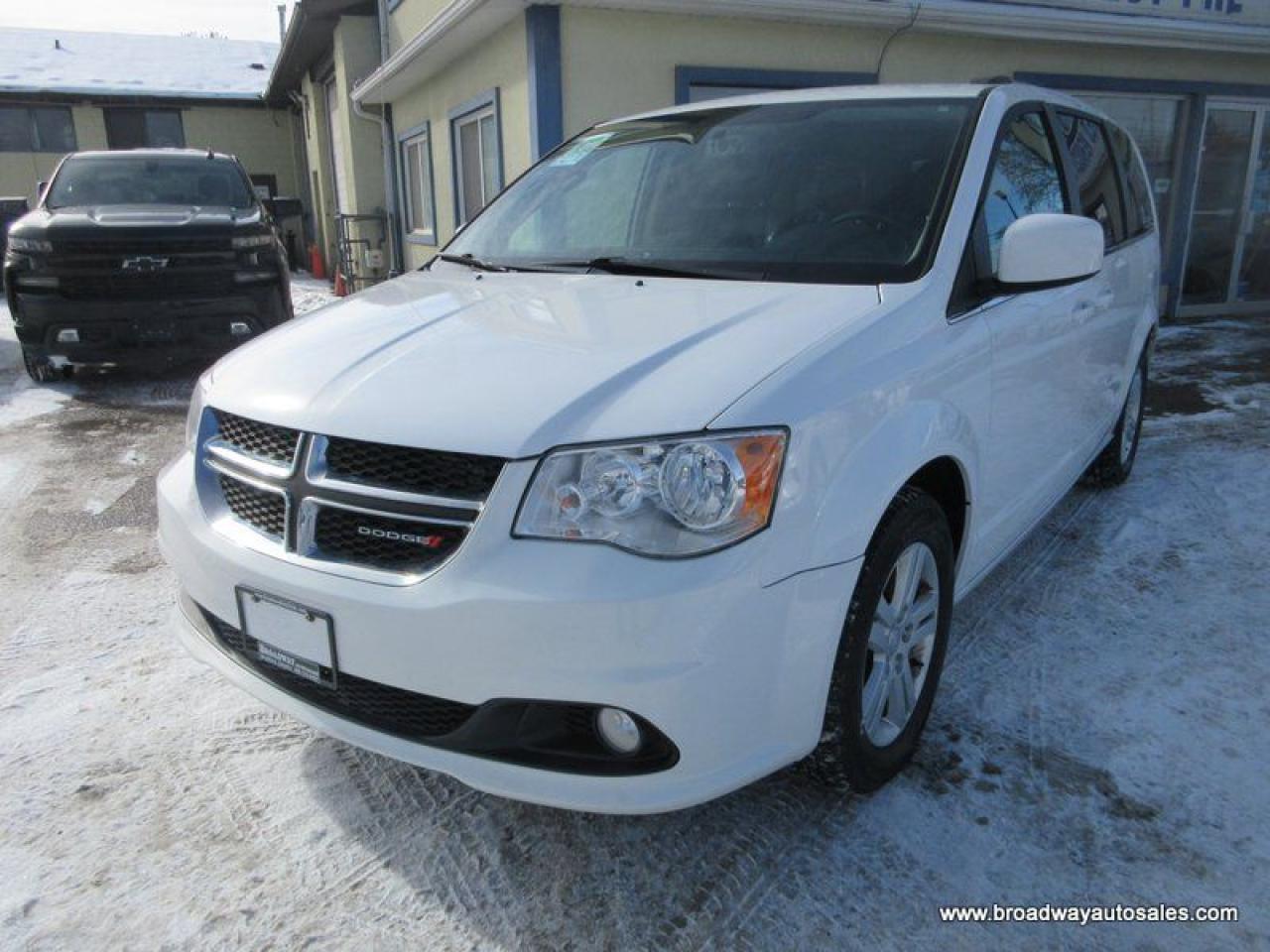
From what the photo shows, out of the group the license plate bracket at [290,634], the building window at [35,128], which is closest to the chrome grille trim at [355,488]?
the license plate bracket at [290,634]

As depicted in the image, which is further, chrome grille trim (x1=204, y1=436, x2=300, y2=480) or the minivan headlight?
chrome grille trim (x1=204, y1=436, x2=300, y2=480)

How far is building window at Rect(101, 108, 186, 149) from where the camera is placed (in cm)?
2277

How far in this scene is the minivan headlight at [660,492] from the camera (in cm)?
175

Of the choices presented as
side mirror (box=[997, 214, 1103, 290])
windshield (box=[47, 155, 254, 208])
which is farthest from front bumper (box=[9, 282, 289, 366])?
side mirror (box=[997, 214, 1103, 290])

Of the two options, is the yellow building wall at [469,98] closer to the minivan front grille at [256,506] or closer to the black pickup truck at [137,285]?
the black pickup truck at [137,285]

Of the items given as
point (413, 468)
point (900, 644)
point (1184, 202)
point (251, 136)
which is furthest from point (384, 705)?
point (251, 136)

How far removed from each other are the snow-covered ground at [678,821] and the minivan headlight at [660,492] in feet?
2.55

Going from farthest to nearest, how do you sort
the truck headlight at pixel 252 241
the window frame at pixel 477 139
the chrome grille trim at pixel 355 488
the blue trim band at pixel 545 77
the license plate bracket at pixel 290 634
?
the window frame at pixel 477 139, the truck headlight at pixel 252 241, the blue trim band at pixel 545 77, the license plate bracket at pixel 290 634, the chrome grille trim at pixel 355 488

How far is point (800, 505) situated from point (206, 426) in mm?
1501

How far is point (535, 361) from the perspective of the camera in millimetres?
2064

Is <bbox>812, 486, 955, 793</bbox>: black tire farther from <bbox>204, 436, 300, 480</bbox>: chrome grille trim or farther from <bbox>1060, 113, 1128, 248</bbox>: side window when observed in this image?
<bbox>1060, 113, 1128, 248</bbox>: side window

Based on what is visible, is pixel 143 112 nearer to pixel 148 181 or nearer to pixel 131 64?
pixel 131 64

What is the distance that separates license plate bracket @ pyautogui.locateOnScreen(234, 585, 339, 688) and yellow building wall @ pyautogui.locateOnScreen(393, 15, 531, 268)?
567 cm

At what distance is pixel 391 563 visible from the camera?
1.90m
